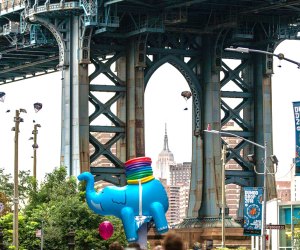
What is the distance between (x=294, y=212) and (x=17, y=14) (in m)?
30.1

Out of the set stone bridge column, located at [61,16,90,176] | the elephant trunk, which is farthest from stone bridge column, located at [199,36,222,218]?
the elephant trunk

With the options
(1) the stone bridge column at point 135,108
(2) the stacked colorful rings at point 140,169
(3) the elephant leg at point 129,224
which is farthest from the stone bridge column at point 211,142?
(3) the elephant leg at point 129,224

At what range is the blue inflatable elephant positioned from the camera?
65.8m

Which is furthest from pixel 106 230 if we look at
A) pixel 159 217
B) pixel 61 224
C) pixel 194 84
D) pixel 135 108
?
pixel 194 84

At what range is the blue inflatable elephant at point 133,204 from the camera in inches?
2591

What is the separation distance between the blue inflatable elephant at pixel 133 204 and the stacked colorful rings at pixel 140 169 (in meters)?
0.24

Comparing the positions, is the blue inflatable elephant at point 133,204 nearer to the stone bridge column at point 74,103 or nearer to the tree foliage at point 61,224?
the tree foliage at point 61,224

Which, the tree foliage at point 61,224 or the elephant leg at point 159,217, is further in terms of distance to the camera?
the tree foliage at point 61,224

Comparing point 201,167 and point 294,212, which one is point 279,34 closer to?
point 201,167

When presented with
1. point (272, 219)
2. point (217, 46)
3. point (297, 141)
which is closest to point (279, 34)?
point (217, 46)

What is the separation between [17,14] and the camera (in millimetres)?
101375

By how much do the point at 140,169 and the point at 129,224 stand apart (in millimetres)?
2653

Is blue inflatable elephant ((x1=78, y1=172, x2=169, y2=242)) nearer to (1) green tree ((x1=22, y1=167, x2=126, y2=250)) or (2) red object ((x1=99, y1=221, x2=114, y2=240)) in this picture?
(2) red object ((x1=99, y1=221, x2=114, y2=240))

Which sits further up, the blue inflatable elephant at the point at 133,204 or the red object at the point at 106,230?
the blue inflatable elephant at the point at 133,204
